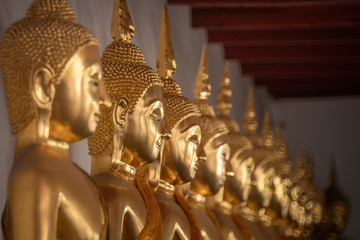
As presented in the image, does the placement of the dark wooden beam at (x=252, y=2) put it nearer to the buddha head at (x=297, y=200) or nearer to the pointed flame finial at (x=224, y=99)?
the pointed flame finial at (x=224, y=99)

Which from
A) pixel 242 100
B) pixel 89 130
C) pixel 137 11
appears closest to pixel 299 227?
pixel 242 100

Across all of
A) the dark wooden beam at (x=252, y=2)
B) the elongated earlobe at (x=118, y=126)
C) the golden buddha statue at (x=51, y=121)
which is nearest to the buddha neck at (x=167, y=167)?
the elongated earlobe at (x=118, y=126)

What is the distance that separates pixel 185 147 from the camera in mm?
2912

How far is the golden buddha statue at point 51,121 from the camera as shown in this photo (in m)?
1.92

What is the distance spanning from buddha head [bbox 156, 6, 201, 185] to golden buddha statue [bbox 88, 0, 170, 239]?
316 mm

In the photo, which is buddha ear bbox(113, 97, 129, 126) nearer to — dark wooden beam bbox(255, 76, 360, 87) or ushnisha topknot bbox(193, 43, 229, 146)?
ushnisha topknot bbox(193, 43, 229, 146)

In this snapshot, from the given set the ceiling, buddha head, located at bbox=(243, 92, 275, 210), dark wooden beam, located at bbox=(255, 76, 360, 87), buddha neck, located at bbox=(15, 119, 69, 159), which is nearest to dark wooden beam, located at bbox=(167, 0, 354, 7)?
the ceiling

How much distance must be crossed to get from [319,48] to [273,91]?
1767 millimetres

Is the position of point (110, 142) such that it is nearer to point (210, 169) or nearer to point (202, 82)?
point (210, 169)

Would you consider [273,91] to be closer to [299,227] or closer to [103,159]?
[299,227]

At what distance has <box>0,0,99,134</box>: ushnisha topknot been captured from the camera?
2.03 m

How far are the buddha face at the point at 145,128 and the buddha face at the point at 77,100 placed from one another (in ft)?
1.19

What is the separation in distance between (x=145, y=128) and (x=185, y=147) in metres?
0.44

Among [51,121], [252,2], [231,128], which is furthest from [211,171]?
[252,2]
